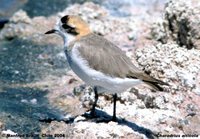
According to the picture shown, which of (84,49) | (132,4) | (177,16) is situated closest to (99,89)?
(84,49)

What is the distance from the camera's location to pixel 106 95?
9.45 meters

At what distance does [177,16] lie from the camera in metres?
11.8

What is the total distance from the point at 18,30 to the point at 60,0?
2.34m

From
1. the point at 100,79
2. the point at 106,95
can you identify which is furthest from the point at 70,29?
the point at 106,95

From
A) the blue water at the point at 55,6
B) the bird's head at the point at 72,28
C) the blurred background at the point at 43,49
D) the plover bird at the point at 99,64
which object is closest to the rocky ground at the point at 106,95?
the blurred background at the point at 43,49

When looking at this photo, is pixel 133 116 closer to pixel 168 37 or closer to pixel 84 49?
pixel 84 49

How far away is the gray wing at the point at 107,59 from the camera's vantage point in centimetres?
839

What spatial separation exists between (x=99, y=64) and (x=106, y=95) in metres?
1.08

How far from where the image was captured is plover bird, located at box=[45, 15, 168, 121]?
834 centimetres

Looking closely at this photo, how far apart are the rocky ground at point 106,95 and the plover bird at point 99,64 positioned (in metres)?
0.50

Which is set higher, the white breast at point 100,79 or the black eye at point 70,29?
the black eye at point 70,29

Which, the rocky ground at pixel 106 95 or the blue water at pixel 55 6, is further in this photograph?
the blue water at pixel 55 6

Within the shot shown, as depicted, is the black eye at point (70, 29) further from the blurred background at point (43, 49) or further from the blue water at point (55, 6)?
the blue water at point (55, 6)

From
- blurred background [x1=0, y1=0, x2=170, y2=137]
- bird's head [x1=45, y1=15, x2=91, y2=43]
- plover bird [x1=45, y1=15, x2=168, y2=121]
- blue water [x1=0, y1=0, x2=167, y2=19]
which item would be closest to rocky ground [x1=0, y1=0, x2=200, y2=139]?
blurred background [x1=0, y1=0, x2=170, y2=137]
